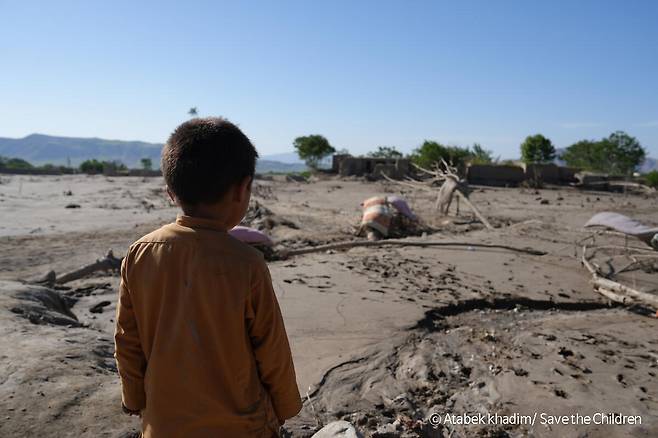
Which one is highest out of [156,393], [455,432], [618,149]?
[618,149]

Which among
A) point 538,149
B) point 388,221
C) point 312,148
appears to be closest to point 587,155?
point 538,149

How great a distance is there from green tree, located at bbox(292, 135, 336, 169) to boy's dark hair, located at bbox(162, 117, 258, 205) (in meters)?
42.8

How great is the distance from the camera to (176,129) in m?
1.41

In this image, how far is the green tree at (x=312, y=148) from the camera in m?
44.3

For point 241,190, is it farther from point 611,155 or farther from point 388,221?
point 611,155

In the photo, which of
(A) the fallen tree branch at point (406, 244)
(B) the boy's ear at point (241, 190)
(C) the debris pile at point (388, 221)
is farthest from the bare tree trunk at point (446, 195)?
(B) the boy's ear at point (241, 190)

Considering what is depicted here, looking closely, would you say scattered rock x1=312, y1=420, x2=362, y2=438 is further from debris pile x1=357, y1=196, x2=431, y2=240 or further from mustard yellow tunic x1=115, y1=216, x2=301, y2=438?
debris pile x1=357, y1=196, x2=431, y2=240

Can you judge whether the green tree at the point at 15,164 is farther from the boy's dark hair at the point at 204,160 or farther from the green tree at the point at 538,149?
the boy's dark hair at the point at 204,160

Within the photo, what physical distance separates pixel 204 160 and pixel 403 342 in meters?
2.78

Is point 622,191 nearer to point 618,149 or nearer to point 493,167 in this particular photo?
point 493,167

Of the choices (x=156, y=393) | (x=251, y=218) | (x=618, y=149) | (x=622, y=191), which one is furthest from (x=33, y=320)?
(x=618, y=149)

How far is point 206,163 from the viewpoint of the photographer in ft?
4.43

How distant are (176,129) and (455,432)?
213 centimetres

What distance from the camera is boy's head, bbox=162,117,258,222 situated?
53.3 inches
